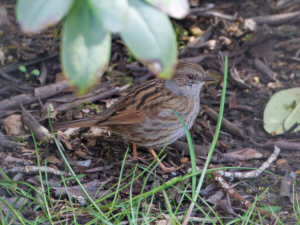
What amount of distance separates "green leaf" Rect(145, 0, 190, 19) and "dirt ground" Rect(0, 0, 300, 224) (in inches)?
74.6

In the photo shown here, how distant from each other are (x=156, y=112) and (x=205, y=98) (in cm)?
138

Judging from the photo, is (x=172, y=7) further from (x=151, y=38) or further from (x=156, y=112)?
(x=156, y=112)

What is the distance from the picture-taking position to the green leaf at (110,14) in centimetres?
114

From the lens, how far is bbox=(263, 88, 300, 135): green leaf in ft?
13.2

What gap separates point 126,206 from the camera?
2.64 m

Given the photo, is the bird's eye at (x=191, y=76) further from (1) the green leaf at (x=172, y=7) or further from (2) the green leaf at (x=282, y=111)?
(1) the green leaf at (x=172, y=7)

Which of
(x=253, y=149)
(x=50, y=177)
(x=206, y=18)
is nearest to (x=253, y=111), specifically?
(x=253, y=149)

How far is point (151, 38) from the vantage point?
1193mm

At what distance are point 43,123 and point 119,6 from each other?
10.4 feet

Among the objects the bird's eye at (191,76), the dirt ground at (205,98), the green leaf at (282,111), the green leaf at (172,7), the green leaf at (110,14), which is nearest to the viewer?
the green leaf at (110,14)

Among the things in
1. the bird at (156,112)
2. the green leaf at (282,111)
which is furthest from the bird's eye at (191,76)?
the green leaf at (282,111)

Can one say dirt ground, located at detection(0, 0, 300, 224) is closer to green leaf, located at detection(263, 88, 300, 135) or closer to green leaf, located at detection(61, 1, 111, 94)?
green leaf, located at detection(263, 88, 300, 135)

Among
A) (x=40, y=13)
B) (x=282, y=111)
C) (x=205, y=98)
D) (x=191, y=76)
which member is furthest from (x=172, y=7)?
(x=205, y=98)

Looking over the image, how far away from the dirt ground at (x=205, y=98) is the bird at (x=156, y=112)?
0.32 m
